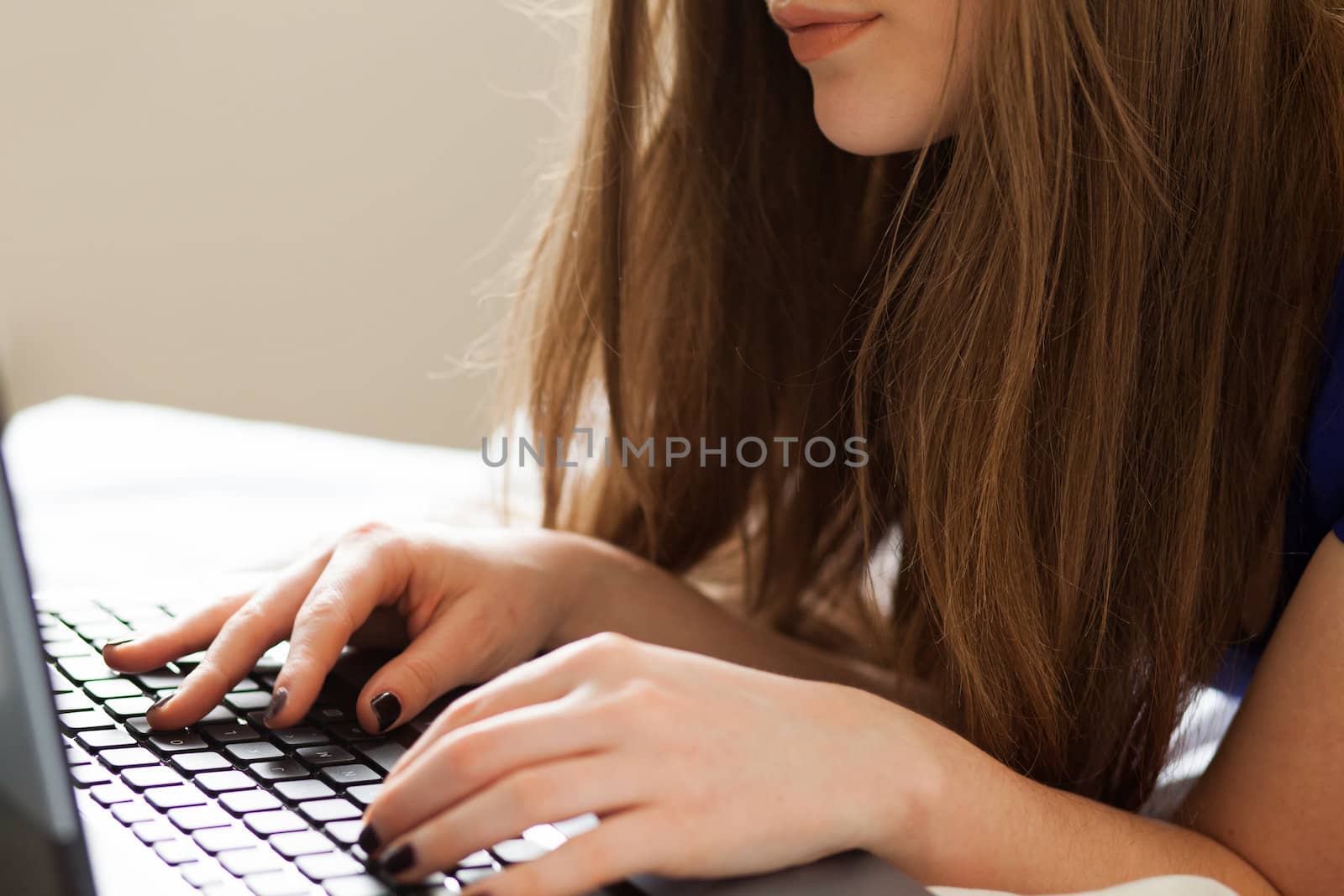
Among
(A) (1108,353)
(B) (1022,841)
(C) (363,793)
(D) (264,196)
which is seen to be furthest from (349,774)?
(D) (264,196)

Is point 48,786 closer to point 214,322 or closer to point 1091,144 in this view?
point 1091,144

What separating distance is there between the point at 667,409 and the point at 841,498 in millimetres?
134

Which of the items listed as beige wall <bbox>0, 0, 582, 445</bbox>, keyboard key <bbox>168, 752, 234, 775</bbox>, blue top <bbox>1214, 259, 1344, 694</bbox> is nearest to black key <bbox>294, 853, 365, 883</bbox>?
keyboard key <bbox>168, 752, 234, 775</bbox>

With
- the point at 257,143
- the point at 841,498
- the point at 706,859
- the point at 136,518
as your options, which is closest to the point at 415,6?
the point at 257,143

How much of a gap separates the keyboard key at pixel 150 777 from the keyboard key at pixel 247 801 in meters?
0.03

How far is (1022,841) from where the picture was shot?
54 cm

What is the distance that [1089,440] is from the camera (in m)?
0.65

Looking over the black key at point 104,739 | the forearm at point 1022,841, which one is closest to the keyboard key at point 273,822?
the black key at point 104,739

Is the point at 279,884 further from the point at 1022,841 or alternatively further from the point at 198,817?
the point at 1022,841

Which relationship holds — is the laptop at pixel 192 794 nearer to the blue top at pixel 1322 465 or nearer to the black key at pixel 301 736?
the black key at pixel 301 736

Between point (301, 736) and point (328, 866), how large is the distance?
0.46ft

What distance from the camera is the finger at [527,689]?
0.48 meters

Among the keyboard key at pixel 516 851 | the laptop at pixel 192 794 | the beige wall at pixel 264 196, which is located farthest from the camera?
the beige wall at pixel 264 196

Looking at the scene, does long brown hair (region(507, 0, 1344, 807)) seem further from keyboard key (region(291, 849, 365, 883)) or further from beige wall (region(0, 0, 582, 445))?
beige wall (region(0, 0, 582, 445))
